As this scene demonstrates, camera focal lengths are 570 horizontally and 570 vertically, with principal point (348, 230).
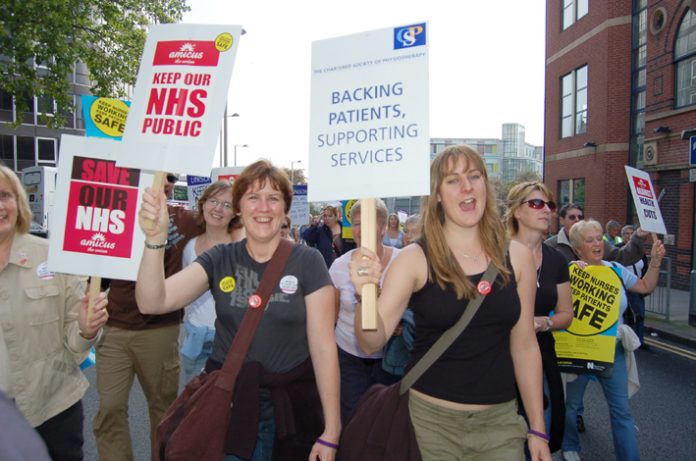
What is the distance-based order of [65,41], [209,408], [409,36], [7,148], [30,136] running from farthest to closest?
[30,136]
[7,148]
[65,41]
[209,408]
[409,36]

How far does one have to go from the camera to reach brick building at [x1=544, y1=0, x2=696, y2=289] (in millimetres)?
15102

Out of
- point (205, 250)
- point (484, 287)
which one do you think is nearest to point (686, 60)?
point (205, 250)

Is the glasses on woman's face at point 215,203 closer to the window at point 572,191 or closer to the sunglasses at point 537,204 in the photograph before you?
the sunglasses at point 537,204

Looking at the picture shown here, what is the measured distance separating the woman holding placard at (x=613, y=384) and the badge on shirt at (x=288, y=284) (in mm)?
2595

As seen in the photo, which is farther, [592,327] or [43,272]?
[592,327]

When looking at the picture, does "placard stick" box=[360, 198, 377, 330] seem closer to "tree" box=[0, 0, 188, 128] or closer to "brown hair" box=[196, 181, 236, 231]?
"brown hair" box=[196, 181, 236, 231]

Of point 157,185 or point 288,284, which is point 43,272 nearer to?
point 157,185

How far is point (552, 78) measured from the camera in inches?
942

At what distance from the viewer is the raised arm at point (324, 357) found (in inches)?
98.8

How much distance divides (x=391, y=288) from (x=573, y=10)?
23.2 m

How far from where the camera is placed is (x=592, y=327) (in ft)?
13.1

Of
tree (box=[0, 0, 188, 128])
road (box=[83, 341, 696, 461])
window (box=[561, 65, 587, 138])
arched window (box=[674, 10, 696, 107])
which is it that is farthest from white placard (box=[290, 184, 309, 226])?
window (box=[561, 65, 587, 138])

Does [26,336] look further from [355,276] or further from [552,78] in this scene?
[552,78]

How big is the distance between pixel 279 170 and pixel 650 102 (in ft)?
54.7
